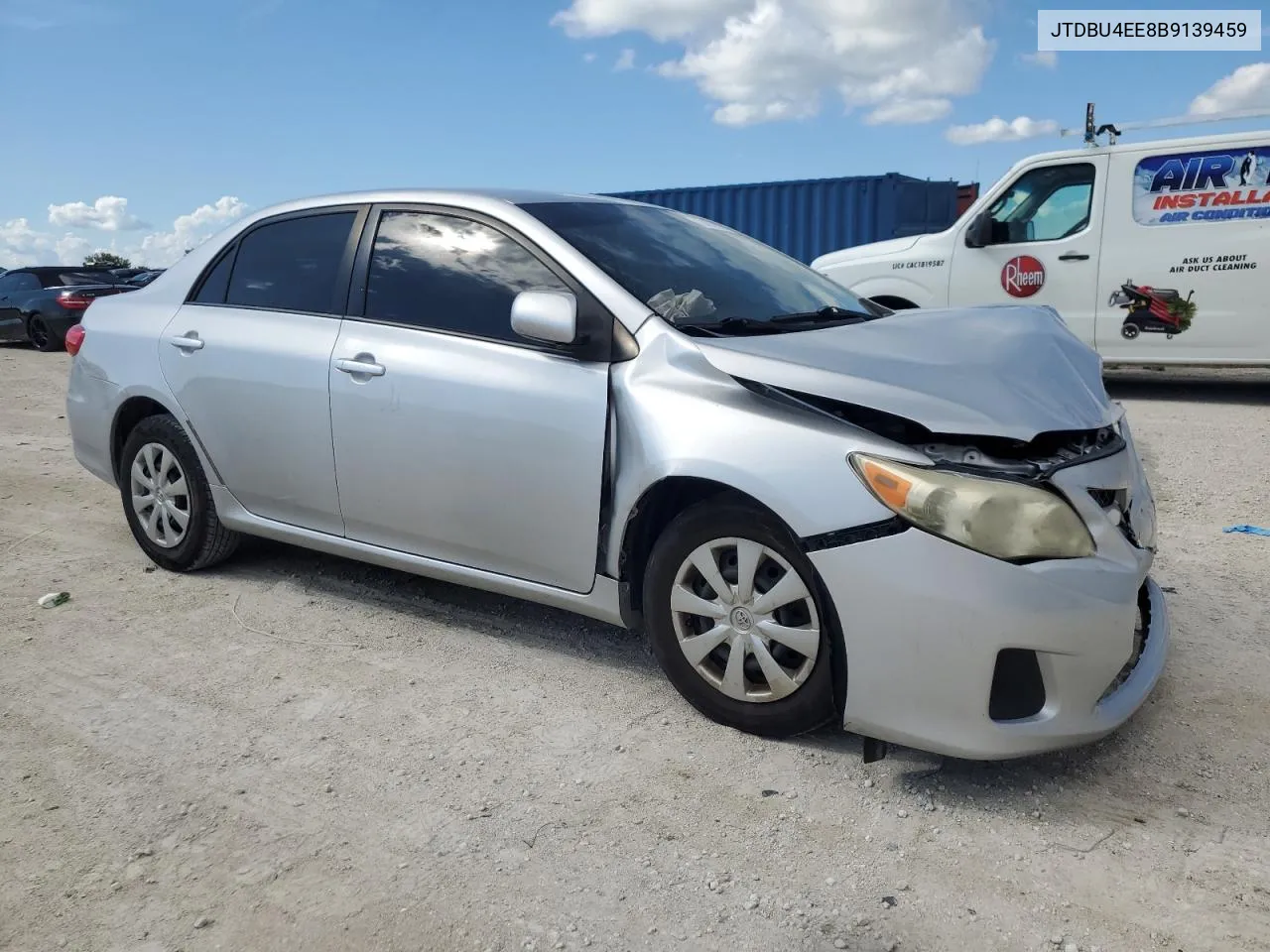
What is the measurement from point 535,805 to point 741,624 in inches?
28.8

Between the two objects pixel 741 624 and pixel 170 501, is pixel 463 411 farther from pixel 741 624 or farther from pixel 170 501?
pixel 170 501

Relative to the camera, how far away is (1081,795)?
2.67m

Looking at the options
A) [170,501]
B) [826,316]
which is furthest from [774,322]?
[170,501]

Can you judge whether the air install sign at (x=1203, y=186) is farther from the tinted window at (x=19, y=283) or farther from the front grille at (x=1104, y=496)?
the tinted window at (x=19, y=283)

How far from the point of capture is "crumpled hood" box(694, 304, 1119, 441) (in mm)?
2629

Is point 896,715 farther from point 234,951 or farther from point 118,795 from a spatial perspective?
point 118,795

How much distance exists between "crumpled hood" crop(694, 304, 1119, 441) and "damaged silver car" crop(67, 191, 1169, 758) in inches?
0.5

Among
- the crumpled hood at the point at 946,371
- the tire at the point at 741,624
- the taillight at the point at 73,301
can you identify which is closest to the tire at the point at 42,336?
the taillight at the point at 73,301

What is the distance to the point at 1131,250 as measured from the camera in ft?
28.0

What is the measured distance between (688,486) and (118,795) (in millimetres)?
1755

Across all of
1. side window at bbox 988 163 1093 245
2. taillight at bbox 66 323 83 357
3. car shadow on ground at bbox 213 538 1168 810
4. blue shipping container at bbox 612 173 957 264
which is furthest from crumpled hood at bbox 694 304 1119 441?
blue shipping container at bbox 612 173 957 264

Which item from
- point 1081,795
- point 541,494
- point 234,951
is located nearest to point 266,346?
point 541,494

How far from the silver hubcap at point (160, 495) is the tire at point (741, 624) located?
2.42 meters

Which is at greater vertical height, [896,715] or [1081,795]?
[896,715]
